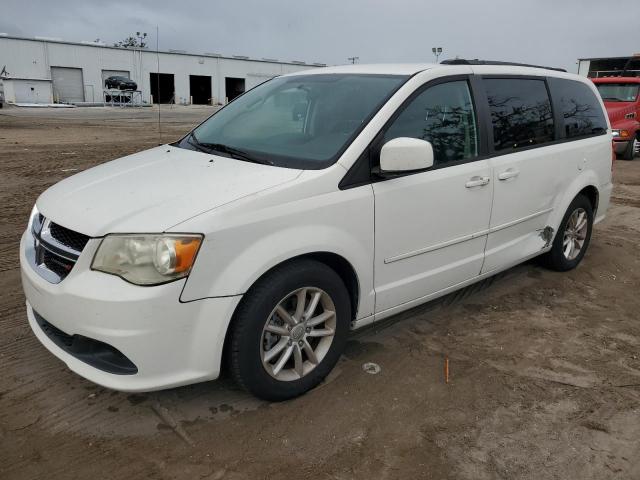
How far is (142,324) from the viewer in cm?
241

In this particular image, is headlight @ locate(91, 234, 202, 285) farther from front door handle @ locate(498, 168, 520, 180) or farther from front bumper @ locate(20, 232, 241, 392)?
front door handle @ locate(498, 168, 520, 180)

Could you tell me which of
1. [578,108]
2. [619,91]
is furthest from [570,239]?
[619,91]

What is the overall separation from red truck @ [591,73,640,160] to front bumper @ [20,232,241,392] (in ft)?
42.8

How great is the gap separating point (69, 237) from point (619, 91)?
14524 mm

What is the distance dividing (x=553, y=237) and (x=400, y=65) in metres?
2.08

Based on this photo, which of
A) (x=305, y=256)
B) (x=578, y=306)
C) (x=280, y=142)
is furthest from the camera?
(x=578, y=306)

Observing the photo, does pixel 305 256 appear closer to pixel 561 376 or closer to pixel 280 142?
pixel 280 142

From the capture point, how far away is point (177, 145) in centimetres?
390

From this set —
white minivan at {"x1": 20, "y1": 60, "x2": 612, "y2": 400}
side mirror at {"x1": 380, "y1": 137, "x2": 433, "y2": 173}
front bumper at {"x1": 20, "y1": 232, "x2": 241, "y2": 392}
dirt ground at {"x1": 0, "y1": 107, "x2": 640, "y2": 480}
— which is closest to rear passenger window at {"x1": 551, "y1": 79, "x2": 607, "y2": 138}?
white minivan at {"x1": 20, "y1": 60, "x2": 612, "y2": 400}

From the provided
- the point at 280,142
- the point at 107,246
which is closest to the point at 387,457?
the point at 107,246

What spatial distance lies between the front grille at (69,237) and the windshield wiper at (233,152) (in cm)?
101

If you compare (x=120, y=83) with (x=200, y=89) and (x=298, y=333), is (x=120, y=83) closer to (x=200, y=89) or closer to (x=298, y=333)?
(x=200, y=89)

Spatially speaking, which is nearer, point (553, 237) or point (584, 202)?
point (553, 237)

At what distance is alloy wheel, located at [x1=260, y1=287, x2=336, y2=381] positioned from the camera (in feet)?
9.32
